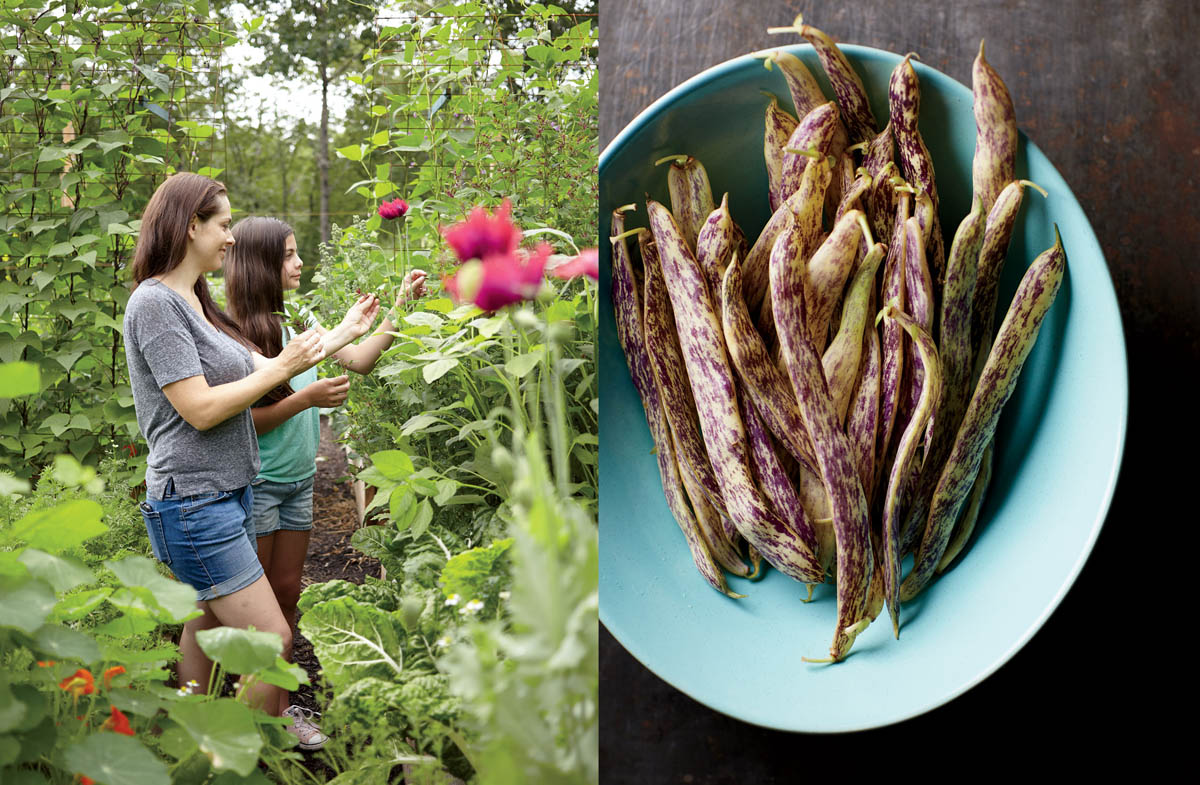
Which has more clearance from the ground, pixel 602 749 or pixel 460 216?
pixel 460 216

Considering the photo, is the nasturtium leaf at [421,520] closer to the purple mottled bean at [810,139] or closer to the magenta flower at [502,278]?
the magenta flower at [502,278]

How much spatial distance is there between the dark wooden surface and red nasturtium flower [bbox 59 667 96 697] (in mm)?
471

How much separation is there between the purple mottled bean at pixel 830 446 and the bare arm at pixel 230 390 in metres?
0.32

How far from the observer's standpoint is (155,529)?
33 cm

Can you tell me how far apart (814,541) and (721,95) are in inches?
13.1

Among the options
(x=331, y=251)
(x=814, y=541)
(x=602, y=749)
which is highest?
(x=331, y=251)

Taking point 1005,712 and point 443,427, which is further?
point 1005,712

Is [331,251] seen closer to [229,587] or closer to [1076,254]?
[229,587]

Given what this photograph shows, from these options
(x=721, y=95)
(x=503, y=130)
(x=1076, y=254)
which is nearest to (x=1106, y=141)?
(x=1076, y=254)

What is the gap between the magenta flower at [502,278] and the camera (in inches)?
10.1

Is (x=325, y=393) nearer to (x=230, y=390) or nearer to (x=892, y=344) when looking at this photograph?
(x=230, y=390)

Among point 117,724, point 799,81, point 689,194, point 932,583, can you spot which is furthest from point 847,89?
point 117,724

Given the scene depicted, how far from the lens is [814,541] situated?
56 cm

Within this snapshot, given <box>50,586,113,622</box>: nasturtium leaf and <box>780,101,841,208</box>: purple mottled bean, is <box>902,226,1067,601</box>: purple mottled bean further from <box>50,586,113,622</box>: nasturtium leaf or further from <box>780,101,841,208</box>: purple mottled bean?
<box>50,586,113,622</box>: nasturtium leaf
